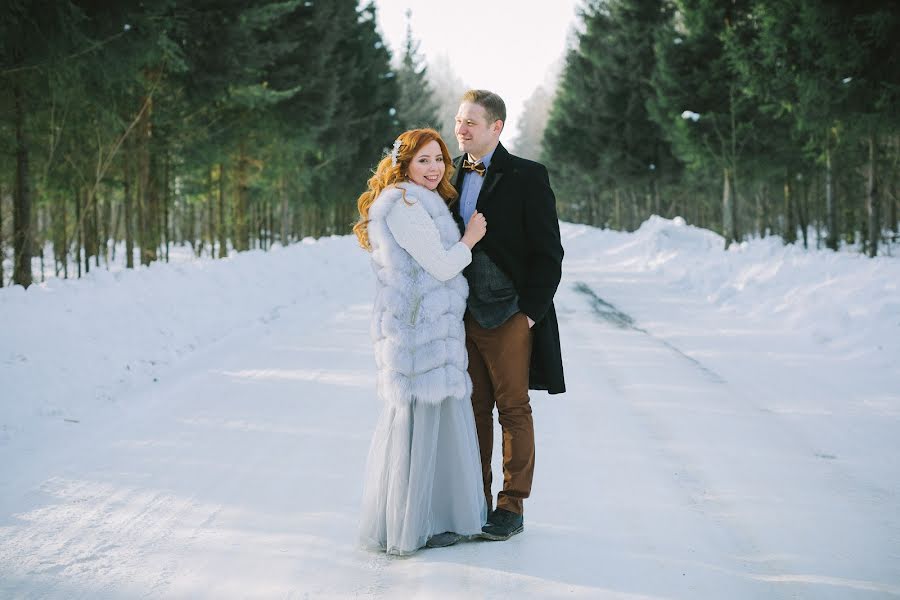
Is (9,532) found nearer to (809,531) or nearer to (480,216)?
(480,216)

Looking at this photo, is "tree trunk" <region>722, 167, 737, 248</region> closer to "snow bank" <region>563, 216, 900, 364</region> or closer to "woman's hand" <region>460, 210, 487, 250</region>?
"snow bank" <region>563, 216, 900, 364</region>

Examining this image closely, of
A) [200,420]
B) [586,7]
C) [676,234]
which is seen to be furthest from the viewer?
[586,7]

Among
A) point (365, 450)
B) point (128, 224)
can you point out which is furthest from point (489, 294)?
point (128, 224)

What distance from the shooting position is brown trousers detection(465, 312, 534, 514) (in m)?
3.93

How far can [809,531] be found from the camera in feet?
12.8

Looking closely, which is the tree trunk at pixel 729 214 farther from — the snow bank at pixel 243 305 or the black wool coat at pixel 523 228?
the black wool coat at pixel 523 228

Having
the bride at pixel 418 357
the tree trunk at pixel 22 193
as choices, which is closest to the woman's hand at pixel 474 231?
the bride at pixel 418 357

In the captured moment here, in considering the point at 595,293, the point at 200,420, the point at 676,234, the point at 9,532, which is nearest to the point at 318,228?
the point at 676,234

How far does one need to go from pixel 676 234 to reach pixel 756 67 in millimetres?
8610

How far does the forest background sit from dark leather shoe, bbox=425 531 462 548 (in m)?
6.73

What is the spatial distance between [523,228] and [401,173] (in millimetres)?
712

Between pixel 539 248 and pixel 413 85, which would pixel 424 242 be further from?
pixel 413 85

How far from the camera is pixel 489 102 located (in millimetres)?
3875

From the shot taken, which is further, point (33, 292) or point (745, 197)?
point (745, 197)
